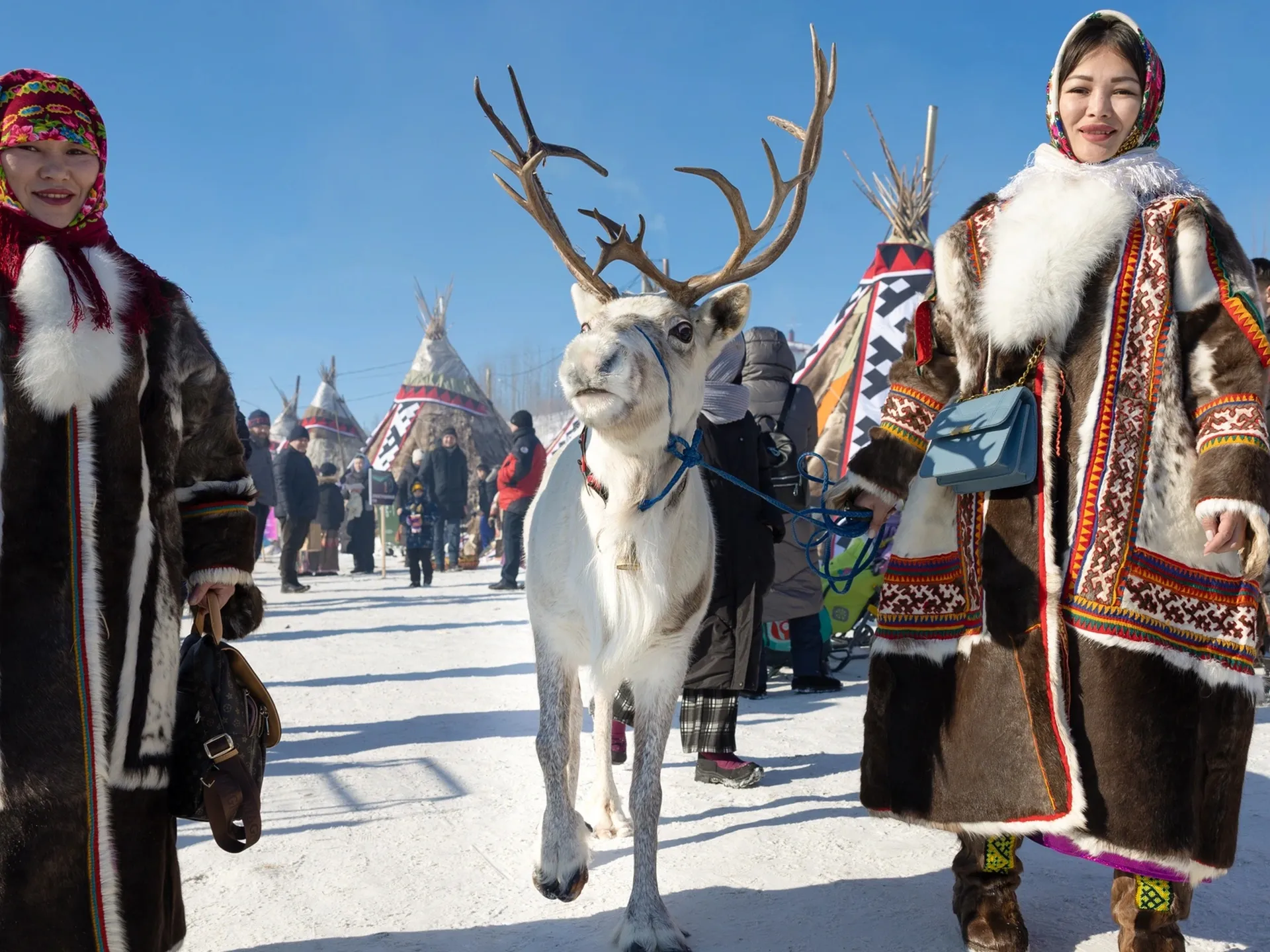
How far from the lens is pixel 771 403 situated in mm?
5367

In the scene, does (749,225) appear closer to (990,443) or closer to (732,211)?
(732,211)

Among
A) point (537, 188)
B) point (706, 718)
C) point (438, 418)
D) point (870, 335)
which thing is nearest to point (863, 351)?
point (870, 335)

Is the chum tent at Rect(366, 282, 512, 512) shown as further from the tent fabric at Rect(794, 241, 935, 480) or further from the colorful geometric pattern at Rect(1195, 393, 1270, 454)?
the colorful geometric pattern at Rect(1195, 393, 1270, 454)

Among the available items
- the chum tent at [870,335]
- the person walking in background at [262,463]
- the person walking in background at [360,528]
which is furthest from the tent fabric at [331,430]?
the chum tent at [870,335]

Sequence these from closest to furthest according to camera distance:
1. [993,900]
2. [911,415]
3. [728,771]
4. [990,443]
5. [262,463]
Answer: [990,443] → [993,900] → [911,415] → [728,771] → [262,463]

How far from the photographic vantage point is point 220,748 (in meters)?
→ 2.16

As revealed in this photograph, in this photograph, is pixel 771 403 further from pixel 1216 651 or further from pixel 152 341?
pixel 152 341

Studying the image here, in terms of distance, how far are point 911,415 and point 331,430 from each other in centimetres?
2850

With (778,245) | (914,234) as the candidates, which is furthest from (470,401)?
(778,245)

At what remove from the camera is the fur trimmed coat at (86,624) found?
6.30ft

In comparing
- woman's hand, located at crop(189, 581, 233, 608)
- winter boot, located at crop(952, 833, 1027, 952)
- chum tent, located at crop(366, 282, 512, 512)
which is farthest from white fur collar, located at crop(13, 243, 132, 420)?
chum tent, located at crop(366, 282, 512, 512)

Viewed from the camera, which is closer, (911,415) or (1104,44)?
(1104,44)

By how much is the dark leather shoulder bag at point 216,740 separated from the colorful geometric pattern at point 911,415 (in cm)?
174

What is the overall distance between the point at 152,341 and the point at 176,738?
874 mm
